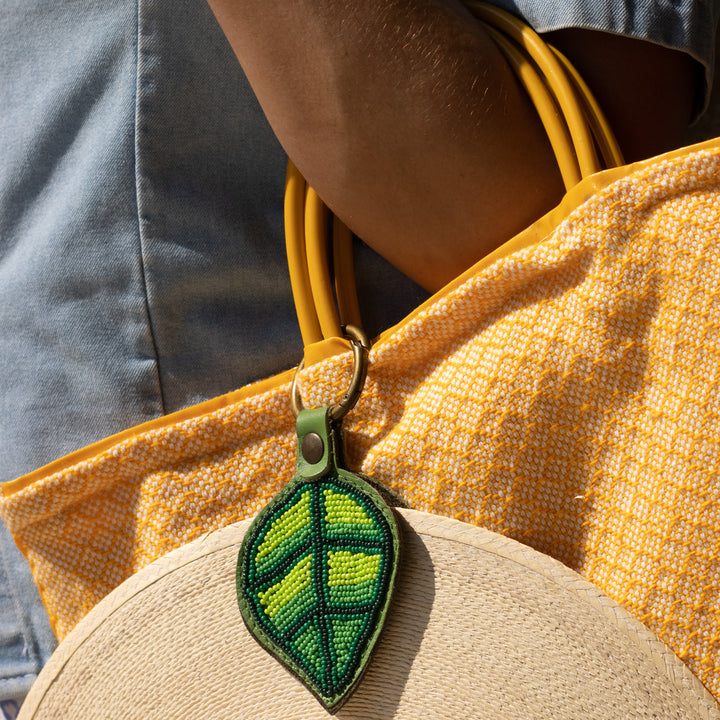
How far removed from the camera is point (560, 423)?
470mm

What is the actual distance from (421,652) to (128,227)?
0.39m

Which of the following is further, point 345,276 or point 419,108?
point 345,276

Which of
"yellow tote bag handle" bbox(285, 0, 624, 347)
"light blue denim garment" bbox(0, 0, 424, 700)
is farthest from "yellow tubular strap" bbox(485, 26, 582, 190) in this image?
"light blue denim garment" bbox(0, 0, 424, 700)

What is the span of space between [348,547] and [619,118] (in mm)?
369

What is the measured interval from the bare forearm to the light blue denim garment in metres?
0.10

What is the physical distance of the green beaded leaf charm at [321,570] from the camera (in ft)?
1.52

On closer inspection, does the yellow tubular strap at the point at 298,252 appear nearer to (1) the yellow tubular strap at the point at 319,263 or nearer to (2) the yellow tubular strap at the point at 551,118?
(1) the yellow tubular strap at the point at 319,263

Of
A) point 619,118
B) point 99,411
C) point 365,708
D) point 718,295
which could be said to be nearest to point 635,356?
point 718,295

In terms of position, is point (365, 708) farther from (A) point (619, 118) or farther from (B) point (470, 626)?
(A) point (619, 118)

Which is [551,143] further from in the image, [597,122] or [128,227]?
[128,227]

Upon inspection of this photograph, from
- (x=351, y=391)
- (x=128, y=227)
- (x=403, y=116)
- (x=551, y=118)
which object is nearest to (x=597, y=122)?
(x=551, y=118)

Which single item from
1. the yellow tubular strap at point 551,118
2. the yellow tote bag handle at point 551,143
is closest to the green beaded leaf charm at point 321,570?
the yellow tote bag handle at point 551,143

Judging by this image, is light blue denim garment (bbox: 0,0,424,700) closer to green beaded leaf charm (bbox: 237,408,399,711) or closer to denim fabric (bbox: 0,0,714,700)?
denim fabric (bbox: 0,0,714,700)

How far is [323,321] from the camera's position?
0.54 meters
